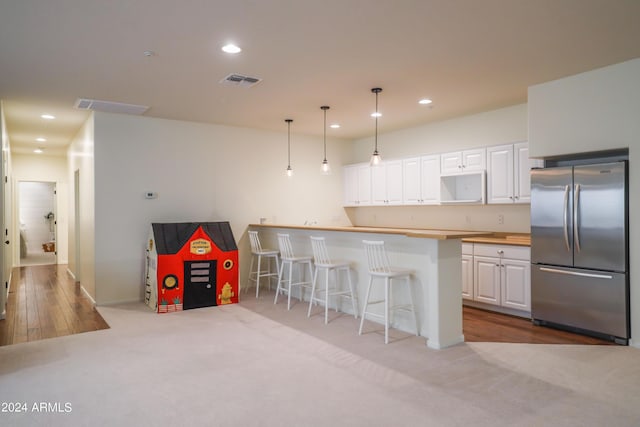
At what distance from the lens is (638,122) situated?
3.80 m

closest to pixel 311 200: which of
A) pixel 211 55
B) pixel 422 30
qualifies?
pixel 211 55

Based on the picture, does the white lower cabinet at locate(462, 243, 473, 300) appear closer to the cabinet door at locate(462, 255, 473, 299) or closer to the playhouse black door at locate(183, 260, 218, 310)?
the cabinet door at locate(462, 255, 473, 299)

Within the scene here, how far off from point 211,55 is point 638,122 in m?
3.89

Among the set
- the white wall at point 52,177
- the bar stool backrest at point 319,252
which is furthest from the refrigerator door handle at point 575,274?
the white wall at point 52,177

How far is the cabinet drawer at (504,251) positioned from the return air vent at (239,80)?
3.30 m

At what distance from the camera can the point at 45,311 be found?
17.3 feet

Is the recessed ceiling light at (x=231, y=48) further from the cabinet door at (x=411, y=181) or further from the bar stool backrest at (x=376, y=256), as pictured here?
the cabinet door at (x=411, y=181)

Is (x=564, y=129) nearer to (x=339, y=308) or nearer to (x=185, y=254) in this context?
(x=339, y=308)

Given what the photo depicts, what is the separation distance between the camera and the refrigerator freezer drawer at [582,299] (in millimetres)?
3904

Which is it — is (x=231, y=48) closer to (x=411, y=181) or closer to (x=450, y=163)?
(x=450, y=163)

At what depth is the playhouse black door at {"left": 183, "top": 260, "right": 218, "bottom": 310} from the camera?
17.7ft

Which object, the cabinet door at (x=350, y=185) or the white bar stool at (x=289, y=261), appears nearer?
the white bar stool at (x=289, y=261)

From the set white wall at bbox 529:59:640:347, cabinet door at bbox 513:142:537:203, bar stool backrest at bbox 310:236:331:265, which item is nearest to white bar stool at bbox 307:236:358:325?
bar stool backrest at bbox 310:236:331:265

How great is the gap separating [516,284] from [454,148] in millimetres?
2304
